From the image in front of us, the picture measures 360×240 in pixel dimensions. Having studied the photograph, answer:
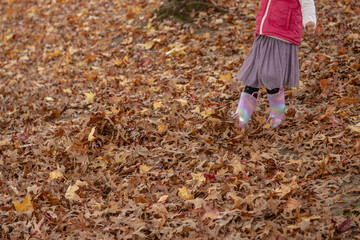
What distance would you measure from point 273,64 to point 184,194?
5.18 feet

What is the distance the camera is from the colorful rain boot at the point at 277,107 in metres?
3.51

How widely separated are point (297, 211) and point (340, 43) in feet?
11.0

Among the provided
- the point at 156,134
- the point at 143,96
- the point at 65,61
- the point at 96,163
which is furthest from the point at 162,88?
the point at 65,61

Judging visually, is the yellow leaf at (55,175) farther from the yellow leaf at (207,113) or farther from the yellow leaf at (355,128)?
the yellow leaf at (355,128)

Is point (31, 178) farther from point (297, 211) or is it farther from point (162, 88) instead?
point (297, 211)

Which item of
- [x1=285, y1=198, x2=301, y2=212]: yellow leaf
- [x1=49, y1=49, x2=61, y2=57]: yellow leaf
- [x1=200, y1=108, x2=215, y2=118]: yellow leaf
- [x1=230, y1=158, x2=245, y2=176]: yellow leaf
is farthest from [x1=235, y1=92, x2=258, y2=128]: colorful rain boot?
[x1=49, y1=49, x2=61, y2=57]: yellow leaf

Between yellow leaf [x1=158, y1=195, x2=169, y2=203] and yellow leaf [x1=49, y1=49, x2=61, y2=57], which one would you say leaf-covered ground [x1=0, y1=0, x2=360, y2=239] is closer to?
yellow leaf [x1=158, y1=195, x2=169, y2=203]

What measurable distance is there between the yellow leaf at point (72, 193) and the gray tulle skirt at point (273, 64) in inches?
79.8

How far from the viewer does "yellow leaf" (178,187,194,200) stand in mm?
2857

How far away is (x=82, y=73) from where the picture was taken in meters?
5.73

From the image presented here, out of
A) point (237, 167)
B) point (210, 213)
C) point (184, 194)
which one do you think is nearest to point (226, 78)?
point (237, 167)

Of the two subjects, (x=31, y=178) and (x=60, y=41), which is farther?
(x=60, y=41)

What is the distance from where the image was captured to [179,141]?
11.8 feet

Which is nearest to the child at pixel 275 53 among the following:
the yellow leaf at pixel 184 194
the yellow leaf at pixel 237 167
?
the yellow leaf at pixel 237 167
